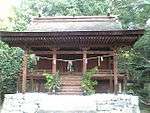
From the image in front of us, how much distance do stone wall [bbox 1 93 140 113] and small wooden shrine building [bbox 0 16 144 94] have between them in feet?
3.70

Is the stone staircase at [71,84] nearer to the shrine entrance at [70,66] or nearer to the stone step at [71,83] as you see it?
the stone step at [71,83]

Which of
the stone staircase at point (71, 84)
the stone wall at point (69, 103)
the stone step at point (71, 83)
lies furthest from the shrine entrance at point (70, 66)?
the stone wall at point (69, 103)

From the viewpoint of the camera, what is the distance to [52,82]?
1830cm

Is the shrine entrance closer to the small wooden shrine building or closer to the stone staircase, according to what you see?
the small wooden shrine building

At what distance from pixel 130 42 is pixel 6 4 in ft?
39.7

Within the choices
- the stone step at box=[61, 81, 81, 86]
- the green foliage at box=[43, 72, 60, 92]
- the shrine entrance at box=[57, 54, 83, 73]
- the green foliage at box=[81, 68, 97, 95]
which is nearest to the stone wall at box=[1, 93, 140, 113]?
the green foliage at box=[81, 68, 97, 95]

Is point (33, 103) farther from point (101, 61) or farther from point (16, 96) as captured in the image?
point (101, 61)

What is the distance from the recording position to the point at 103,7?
103 ft

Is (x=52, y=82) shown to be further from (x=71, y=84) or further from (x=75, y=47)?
(x=75, y=47)

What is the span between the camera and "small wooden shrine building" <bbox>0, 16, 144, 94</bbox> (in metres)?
18.0

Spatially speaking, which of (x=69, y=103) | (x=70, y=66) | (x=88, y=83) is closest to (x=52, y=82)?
(x=88, y=83)

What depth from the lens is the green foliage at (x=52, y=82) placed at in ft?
59.9

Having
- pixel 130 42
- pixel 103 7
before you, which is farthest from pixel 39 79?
pixel 103 7

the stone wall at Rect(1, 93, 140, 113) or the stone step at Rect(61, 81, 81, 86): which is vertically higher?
the stone step at Rect(61, 81, 81, 86)
